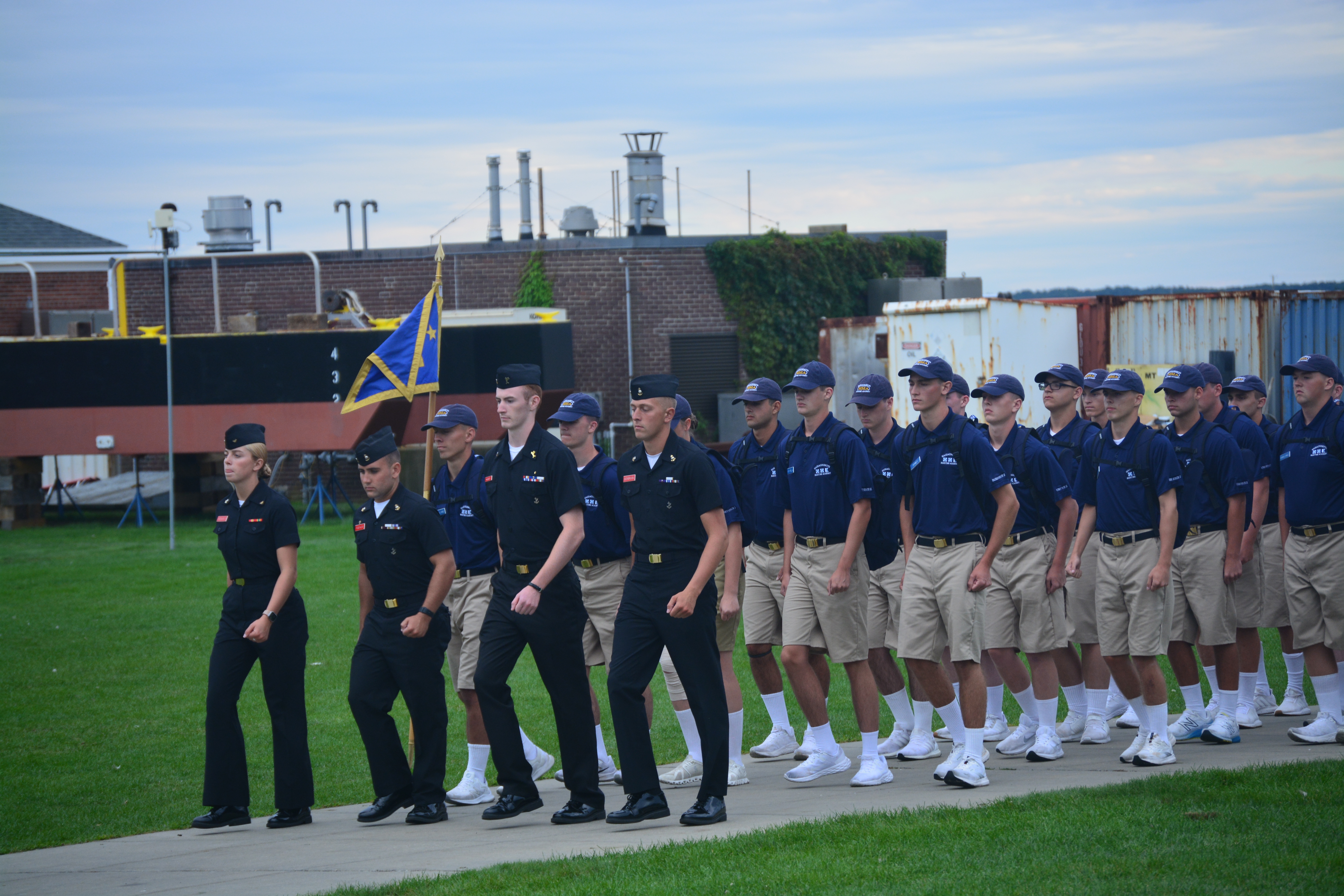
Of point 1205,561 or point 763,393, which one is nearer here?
point 763,393

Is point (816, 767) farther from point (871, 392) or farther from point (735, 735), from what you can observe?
point (871, 392)

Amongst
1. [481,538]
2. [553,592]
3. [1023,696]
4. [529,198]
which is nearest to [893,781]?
[1023,696]

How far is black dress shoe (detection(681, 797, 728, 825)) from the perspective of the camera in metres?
6.65

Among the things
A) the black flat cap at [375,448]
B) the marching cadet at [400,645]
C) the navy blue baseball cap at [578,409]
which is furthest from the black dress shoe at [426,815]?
the navy blue baseball cap at [578,409]

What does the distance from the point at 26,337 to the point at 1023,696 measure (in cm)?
2296

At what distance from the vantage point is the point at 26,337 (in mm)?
25656

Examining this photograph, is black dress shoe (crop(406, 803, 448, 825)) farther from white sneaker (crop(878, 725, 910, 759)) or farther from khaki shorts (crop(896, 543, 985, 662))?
white sneaker (crop(878, 725, 910, 759))

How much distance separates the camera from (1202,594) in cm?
849

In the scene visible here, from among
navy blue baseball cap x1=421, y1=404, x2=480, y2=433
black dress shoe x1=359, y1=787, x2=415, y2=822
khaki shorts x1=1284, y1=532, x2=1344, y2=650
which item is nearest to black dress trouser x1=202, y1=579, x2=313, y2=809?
black dress shoe x1=359, y1=787, x2=415, y2=822

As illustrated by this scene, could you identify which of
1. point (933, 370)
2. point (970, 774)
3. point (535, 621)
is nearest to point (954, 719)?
point (970, 774)

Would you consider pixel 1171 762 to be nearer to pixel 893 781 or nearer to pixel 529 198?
pixel 893 781

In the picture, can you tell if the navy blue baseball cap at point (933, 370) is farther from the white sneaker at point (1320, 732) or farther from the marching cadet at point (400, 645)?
the white sneaker at point (1320, 732)

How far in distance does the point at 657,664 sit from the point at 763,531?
Result: 1709 mm

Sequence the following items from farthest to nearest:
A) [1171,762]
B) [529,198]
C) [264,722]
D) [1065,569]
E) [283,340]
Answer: [529,198] < [283,340] < [264,722] < [1065,569] < [1171,762]
